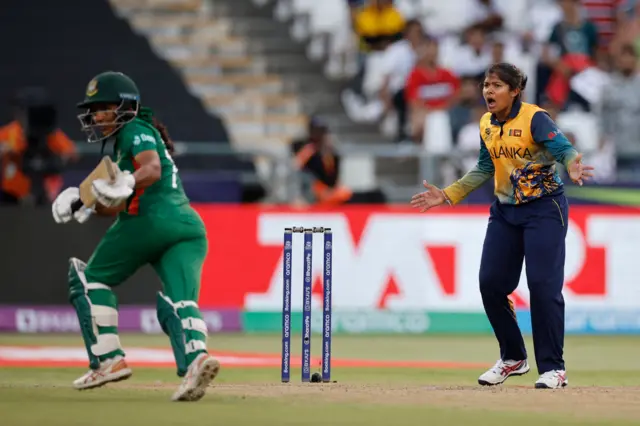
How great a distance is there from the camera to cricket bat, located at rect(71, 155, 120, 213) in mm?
8961

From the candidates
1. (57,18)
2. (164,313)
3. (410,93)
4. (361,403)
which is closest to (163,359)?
(164,313)

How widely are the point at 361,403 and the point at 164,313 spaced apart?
1.52m

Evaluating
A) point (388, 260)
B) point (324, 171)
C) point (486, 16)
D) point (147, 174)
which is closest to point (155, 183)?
point (147, 174)

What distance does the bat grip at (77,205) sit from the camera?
9344 mm

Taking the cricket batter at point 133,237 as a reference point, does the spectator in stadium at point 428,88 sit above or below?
above

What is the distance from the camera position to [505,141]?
995 centimetres

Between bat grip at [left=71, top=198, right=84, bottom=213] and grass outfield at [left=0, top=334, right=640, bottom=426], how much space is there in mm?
1205

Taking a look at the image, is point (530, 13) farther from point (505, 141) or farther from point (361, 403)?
point (361, 403)

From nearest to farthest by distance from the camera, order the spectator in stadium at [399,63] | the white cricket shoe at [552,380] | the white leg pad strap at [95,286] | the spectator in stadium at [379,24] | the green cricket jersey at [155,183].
Result: the green cricket jersey at [155,183] → the white leg pad strap at [95,286] → the white cricket shoe at [552,380] → the spectator in stadium at [399,63] → the spectator in stadium at [379,24]

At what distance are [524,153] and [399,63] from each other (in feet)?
36.7

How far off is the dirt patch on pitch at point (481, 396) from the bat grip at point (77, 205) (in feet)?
4.90

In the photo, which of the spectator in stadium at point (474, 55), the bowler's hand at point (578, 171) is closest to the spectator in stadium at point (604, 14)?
the spectator in stadium at point (474, 55)

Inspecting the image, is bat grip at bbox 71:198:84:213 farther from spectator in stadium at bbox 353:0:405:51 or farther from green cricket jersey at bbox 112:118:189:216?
spectator in stadium at bbox 353:0:405:51

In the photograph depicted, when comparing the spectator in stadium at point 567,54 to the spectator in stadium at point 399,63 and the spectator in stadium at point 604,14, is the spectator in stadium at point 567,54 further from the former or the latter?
the spectator in stadium at point 604,14
